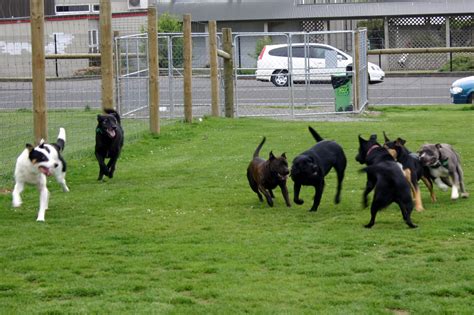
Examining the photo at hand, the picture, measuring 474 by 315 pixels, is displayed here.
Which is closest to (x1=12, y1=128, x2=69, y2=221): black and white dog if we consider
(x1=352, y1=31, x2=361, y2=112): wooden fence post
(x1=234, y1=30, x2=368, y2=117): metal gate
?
(x1=234, y1=30, x2=368, y2=117): metal gate

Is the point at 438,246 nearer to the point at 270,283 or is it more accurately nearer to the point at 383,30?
the point at 270,283

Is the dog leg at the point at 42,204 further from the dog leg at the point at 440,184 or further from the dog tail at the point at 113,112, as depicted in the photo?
the dog leg at the point at 440,184

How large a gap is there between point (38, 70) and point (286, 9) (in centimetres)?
3000

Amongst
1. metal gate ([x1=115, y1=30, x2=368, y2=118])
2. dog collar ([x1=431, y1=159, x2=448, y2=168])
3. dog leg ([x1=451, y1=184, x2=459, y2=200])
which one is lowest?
dog leg ([x1=451, y1=184, x2=459, y2=200])

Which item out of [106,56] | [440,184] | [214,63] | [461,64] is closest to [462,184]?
[440,184]

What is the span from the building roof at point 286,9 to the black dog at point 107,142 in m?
29.7

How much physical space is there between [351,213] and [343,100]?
14.2 meters

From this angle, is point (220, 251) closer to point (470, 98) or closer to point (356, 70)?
point (356, 70)

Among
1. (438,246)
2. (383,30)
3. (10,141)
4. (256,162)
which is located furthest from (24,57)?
(383,30)

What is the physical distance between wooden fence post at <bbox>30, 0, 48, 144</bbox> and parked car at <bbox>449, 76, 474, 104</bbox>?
50.9ft

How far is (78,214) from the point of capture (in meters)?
10.2

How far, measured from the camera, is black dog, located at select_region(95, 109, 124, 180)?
1280cm

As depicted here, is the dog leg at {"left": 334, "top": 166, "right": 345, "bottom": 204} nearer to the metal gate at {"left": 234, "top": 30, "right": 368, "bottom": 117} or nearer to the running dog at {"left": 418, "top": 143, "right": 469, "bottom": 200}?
the running dog at {"left": 418, "top": 143, "right": 469, "bottom": 200}

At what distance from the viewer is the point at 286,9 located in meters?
42.2
